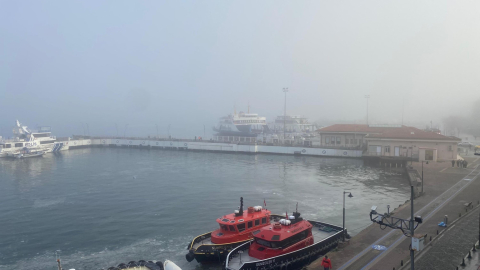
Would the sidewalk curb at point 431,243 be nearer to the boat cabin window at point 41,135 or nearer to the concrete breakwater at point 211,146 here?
the concrete breakwater at point 211,146

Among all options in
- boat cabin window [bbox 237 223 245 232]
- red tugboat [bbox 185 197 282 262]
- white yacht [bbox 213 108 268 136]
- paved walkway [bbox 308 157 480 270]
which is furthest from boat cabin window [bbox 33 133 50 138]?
paved walkway [bbox 308 157 480 270]

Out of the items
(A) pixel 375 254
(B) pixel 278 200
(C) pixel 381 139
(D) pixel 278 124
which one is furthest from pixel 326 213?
(D) pixel 278 124

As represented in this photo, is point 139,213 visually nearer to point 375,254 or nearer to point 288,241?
point 288,241

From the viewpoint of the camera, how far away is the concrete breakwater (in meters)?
54.7

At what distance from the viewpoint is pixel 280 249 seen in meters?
14.4

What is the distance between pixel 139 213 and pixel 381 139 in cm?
3399

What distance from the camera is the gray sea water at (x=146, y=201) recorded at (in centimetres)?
1845

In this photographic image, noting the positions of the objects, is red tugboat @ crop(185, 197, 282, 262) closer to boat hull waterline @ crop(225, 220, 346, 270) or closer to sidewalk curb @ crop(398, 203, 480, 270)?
boat hull waterline @ crop(225, 220, 346, 270)

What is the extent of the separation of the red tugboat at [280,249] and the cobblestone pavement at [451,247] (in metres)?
4.31

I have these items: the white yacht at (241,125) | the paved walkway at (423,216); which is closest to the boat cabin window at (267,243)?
the paved walkway at (423,216)

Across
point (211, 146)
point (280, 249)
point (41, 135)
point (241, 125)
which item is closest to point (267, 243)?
point (280, 249)

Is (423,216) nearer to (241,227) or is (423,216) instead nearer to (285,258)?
(285,258)

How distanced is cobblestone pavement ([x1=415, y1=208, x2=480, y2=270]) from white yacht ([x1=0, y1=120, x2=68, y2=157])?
65.9 metres

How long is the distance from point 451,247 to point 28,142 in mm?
68260
